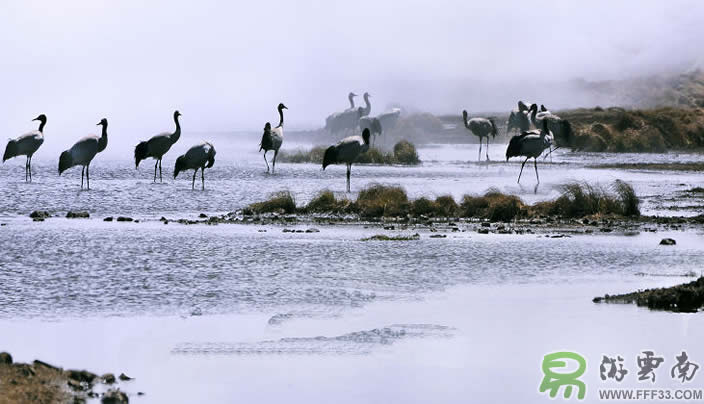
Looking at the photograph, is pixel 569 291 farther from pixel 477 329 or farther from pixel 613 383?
pixel 613 383

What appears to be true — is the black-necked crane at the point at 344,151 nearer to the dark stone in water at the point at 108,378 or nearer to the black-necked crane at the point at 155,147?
the black-necked crane at the point at 155,147

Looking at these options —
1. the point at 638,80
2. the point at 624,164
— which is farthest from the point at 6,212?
the point at 638,80

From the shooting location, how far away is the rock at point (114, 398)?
7915 mm

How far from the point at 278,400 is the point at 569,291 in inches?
213

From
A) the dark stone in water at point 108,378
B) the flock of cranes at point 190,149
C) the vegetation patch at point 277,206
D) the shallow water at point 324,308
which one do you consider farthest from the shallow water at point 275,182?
the dark stone in water at point 108,378

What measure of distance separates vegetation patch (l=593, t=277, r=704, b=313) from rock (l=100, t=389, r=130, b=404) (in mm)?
5642

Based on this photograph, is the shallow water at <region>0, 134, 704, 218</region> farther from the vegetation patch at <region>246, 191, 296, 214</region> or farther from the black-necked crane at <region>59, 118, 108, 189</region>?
the vegetation patch at <region>246, 191, 296, 214</region>

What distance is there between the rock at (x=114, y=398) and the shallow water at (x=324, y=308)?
0.22 metres

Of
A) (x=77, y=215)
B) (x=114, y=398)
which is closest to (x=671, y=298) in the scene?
(x=114, y=398)

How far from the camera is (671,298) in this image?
11.6 meters

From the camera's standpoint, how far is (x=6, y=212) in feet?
71.4

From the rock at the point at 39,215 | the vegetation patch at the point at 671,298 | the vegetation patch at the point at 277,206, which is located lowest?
the vegetation patch at the point at 671,298

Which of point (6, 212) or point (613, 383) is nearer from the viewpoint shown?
point (613, 383)

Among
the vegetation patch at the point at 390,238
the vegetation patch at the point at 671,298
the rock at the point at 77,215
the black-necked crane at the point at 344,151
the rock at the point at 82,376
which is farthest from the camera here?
the black-necked crane at the point at 344,151
